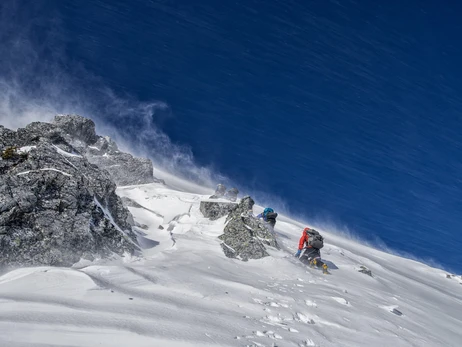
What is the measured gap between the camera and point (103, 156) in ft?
97.2

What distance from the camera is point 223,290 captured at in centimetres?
954

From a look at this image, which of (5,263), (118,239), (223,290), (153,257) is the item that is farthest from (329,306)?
(5,263)

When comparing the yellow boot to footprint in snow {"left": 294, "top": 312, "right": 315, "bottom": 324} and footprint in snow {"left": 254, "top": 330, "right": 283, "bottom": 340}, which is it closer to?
footprint in snow {"left": 294, "top": 312, "right": 315, "bottom": 324}

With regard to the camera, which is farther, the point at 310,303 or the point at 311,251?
the point at 311,251

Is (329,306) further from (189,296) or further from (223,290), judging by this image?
(189,296)

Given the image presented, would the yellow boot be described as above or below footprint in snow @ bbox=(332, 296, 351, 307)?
below

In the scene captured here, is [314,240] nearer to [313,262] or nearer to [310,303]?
[313,262]

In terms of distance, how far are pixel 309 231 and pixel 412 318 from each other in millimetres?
5898

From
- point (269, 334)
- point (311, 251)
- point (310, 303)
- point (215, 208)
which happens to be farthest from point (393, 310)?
point (215, 208)

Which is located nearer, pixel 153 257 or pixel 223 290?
pixel 223 290

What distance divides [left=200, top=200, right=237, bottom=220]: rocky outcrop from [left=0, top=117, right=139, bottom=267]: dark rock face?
7254mm

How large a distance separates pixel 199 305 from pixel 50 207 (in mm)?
4757

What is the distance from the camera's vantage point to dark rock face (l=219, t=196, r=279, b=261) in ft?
47.3

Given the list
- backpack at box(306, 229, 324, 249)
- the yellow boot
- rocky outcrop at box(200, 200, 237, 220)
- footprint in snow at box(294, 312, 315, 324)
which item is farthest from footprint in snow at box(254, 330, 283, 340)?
rocky outcrop at box(200, 200, 237, 220)
